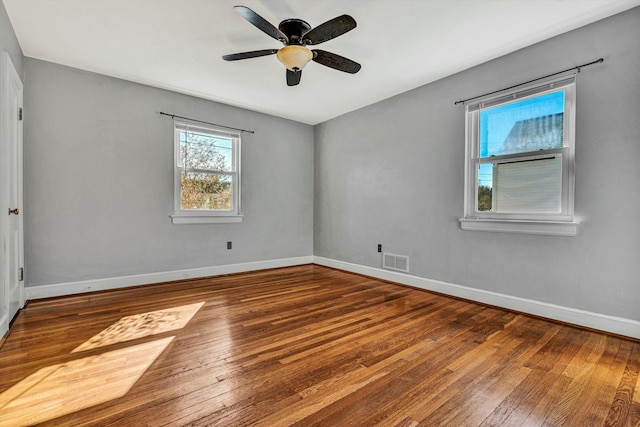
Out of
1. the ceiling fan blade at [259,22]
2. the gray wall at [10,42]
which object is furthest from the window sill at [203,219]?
the ceiling fan blade at [259,22]

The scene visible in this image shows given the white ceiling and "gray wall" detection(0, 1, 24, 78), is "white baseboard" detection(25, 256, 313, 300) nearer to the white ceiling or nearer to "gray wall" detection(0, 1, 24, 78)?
"gray wall" detection(0, 1, 24, 78)

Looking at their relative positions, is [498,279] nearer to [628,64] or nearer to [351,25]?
[628,64]

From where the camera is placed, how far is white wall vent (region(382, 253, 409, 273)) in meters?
3.94

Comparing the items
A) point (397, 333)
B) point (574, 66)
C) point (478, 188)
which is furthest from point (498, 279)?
point (574, 66)

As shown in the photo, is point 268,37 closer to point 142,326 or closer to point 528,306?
point 142,326

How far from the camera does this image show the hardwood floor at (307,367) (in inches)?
56.7

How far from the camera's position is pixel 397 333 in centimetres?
239

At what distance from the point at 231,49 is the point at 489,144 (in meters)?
2.83

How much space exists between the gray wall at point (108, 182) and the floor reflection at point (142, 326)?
125 cm

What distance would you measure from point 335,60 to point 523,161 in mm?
2047

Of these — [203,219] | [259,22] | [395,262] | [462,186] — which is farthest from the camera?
[203,219]

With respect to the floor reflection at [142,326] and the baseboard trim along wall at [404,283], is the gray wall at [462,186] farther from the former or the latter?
the floor reflection at [142,326]

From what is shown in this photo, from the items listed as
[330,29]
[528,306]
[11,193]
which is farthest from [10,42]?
[528,306]

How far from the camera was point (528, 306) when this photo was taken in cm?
282
